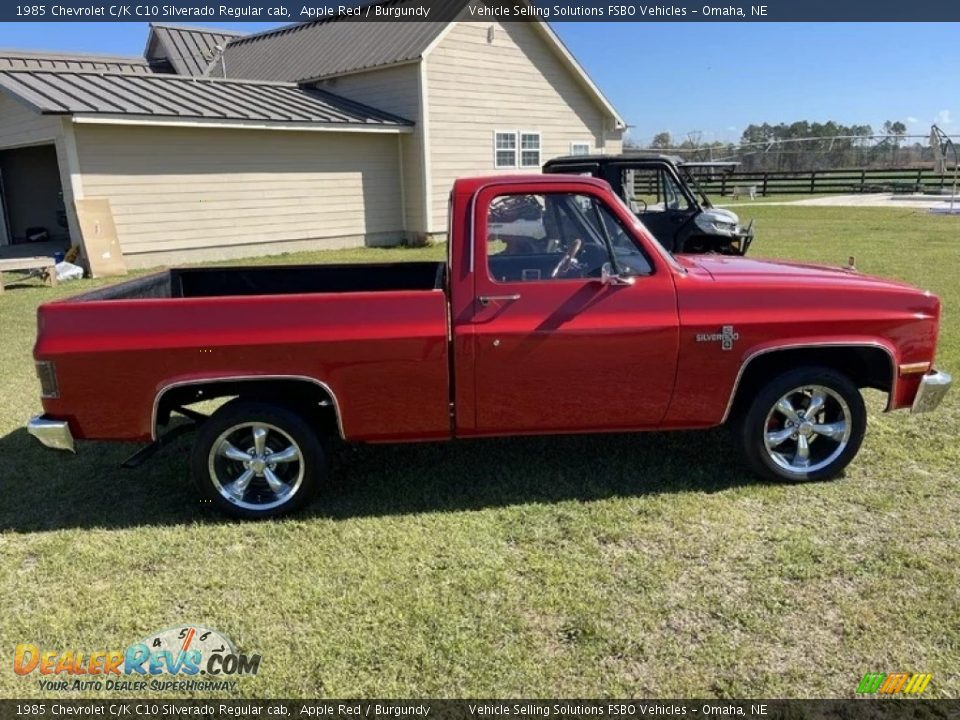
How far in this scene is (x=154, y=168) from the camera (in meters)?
14.3

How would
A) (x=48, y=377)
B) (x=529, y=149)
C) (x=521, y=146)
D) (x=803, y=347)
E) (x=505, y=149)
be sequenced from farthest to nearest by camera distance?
(x=529, y=149)
(x=521, y=146)
(x=505, y=149)
(x=803, y=347)
(x=48, y=377)

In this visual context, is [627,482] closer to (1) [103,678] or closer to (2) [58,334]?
(1) [103,678]

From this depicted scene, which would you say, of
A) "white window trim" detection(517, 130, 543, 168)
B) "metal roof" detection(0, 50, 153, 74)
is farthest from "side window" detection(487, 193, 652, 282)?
"metal roof" detection(0, 50, 153, 74)

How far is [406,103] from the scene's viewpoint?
1797 centimetres

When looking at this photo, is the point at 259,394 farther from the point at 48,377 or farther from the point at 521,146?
the point at 521,146

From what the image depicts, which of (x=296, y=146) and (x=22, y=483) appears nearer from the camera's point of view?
(x=22, y=483)

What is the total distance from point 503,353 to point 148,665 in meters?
2.23

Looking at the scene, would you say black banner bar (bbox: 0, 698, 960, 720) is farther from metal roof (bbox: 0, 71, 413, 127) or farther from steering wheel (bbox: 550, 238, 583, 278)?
metal roof (bbox: 0, 71, 413, 127)

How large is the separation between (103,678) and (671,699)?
228 cm

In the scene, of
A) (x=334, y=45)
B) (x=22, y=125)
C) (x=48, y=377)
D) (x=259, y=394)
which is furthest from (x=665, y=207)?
(x=334, y=45)

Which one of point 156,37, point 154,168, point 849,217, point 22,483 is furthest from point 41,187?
point 849,217

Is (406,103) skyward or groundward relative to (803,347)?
skyward

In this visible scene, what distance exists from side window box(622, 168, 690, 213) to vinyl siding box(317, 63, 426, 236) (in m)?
7.63

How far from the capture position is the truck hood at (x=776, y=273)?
423cm
